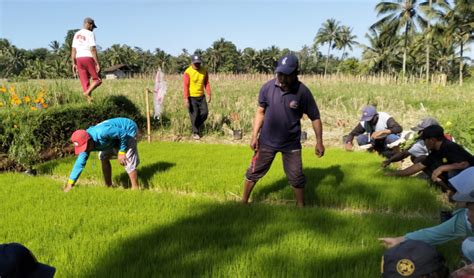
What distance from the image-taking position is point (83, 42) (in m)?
7.38

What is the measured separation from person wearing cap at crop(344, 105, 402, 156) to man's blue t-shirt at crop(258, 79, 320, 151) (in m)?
2.36

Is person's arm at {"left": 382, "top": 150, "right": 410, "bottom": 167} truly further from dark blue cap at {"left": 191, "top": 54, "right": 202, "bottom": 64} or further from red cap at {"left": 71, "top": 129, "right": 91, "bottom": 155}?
dark blue cap at {"left": 191, "top": 54, "right": 202, "bottom": 64}

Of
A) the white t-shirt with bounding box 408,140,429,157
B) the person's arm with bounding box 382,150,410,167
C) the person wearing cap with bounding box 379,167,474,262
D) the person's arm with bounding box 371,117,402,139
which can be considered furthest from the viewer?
the person's arm with bounding box 371,117,402,139

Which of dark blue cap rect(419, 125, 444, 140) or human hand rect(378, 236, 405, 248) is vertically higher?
dark blue cap rect(419, 125, 444, 140)

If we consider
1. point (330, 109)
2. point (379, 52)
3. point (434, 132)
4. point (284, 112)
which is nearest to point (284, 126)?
point (284, 112)

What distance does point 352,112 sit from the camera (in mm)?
11273

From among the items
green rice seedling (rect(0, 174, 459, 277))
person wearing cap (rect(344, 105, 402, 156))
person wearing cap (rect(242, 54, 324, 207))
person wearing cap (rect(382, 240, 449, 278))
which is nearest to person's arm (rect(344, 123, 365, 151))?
person wearing cap (rect(344, 105, 402, 156))

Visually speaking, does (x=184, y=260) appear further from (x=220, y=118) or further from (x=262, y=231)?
(x=220, y=118)

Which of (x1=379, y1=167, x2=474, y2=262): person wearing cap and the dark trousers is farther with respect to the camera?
the dark trousers

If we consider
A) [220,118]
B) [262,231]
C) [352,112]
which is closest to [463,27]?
[352,112]

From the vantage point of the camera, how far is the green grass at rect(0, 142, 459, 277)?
2.60 meters

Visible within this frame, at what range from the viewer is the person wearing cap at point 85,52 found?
7.36 m

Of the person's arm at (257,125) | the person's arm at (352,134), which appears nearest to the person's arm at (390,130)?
the person's arm at (352,134)

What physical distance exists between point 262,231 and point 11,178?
374 centimetres
